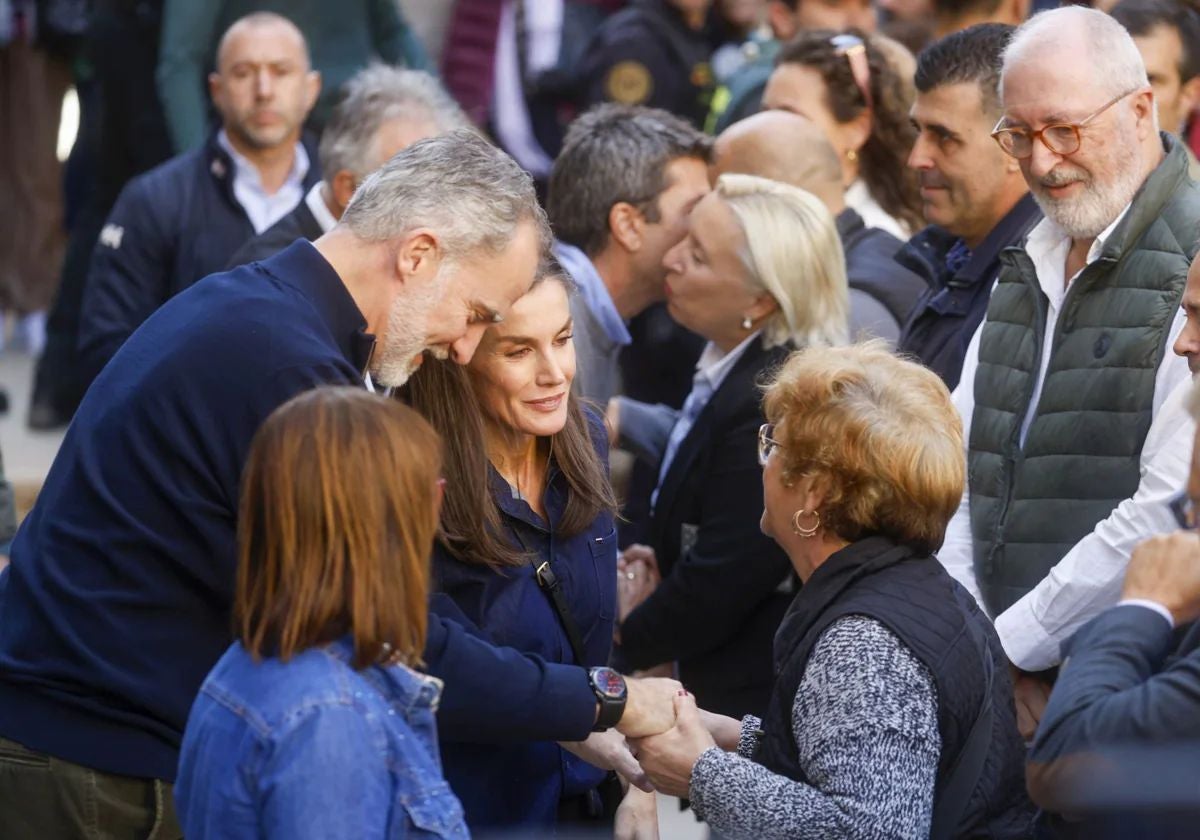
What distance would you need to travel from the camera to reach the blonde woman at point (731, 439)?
4.20 metres

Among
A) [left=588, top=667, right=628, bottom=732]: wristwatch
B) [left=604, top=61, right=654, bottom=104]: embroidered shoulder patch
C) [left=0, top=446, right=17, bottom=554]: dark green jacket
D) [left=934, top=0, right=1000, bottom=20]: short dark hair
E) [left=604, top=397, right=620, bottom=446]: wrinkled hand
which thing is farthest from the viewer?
[left=604, top=61, right=654, bottom=104]: embroidered shoulder patch

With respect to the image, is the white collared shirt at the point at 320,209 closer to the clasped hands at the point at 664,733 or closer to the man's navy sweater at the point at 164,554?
the man's navy sweater at the point at 164,554

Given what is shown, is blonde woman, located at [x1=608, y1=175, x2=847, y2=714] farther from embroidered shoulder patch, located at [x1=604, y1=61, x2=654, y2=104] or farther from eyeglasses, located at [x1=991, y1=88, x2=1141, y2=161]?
embroidered shoulder patch, located at [x1=604, y1=61, x2=654, y2=104]

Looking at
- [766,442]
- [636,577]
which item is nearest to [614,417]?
[636,577]

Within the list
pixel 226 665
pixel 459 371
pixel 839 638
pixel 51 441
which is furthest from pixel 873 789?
pixel 51 441

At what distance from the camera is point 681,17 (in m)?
7.36

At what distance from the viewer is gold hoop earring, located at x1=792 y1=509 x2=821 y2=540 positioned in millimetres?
2928

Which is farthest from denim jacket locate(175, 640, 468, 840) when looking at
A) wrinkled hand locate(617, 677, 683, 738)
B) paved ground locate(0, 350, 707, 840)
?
paved ground locate(0, 350, 707, 840)

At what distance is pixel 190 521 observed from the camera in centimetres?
281

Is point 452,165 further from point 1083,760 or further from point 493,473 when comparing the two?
point 1083,760

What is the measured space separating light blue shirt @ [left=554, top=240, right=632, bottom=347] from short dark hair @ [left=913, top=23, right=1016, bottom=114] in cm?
99

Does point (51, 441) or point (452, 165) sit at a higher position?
point (452, 165)

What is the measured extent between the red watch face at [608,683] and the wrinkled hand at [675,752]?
0.10 meters

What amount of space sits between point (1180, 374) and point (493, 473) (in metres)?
1.40
